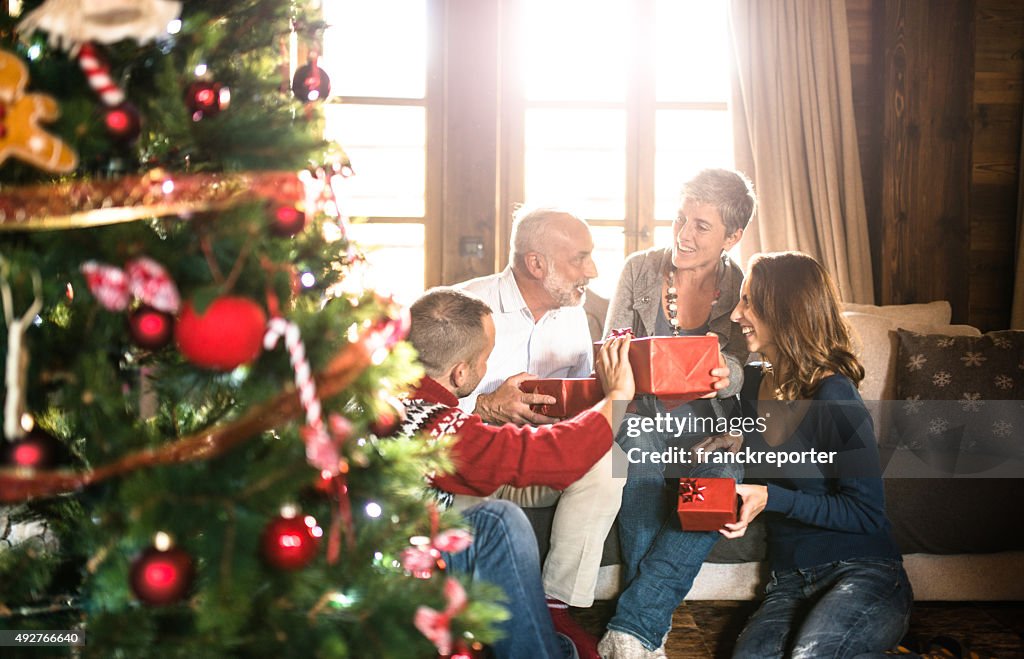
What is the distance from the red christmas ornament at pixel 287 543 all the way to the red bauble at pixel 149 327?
0.67 feet

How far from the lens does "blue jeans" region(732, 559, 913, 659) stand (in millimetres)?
1894

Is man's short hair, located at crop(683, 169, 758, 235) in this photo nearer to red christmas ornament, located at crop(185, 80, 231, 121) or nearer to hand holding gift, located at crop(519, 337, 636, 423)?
hand holding gift, located at crop(519, 337, 636, 423)

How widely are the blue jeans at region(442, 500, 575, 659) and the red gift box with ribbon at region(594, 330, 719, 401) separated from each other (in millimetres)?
481

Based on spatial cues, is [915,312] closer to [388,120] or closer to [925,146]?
[925,146]

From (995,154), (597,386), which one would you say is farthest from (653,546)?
(995,154)

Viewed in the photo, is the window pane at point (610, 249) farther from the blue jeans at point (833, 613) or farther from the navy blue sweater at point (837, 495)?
the blue jeans at point (833, 613)

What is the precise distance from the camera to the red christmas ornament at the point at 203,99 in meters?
0.98

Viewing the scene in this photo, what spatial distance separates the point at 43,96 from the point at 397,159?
2886 millimetres

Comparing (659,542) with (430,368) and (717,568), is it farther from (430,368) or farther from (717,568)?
(430,368)

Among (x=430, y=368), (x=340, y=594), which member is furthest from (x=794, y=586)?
(x=340, y=594)

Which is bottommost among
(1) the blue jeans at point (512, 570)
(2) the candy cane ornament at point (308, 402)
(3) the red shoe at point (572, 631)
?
(3) the red shoe at point (572, 631)

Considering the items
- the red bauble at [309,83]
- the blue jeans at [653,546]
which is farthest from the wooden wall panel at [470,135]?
the red bauble at [309,83]

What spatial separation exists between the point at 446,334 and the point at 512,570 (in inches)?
18.7

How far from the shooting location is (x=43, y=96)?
89 centimetres
